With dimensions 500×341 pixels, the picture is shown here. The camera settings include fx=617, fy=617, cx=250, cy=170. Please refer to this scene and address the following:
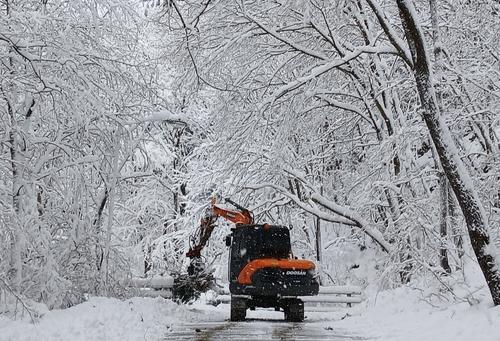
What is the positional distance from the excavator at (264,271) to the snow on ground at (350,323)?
1566 mm

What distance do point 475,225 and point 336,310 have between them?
10.6 meters

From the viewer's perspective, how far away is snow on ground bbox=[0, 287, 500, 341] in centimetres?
874

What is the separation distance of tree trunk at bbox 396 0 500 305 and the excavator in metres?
6.32

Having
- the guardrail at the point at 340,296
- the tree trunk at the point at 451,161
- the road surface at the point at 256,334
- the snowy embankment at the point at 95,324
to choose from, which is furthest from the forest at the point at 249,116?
the guardrail at the point at 340,296

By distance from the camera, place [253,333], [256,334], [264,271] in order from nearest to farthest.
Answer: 1. [256,334]
2. [253,333]
3. [264,271]

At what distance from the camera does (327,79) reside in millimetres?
16438

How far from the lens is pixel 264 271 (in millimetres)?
15047

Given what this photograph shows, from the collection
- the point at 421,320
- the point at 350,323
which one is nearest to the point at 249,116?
the point at 350,323

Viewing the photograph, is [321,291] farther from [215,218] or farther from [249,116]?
[249,116]

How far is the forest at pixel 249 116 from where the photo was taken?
10172 millimetres

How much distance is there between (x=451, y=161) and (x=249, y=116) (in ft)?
15.7

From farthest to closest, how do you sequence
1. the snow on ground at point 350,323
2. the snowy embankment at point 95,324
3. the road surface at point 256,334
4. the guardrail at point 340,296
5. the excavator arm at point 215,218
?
the guardrail at point 340,296 < the excavator arm at point 215,218 < the road surface at point 256,334 < the snowy embankment at point 95,324 < the snow on ground at point 350,323

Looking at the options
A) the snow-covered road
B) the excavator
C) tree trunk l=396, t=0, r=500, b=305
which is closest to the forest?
tree trunk l=396, t=0, r=500, b=305

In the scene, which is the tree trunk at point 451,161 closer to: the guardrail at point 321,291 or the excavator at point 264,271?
the excavator at point 264,271
